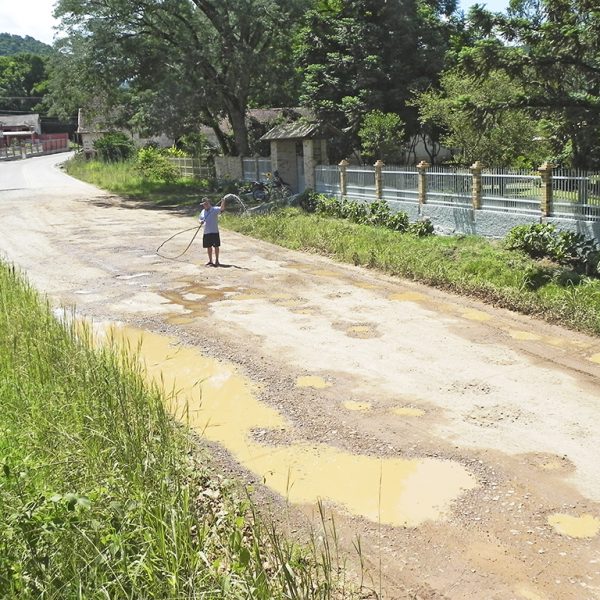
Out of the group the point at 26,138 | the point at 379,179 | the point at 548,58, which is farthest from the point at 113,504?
the point at 26,138

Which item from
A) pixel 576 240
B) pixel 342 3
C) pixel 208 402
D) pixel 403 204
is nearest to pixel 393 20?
pixel 342 3

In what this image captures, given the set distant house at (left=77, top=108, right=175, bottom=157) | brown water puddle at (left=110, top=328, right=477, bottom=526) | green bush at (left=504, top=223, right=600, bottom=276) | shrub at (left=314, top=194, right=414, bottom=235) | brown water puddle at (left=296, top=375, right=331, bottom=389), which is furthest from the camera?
distant house at (left=77, top=108, right=175, bottom=157)

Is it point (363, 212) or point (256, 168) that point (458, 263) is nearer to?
point (363, 212)

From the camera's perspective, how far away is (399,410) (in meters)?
7.20

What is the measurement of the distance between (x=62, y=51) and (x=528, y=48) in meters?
21.9

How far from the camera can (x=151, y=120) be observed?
1089 inches

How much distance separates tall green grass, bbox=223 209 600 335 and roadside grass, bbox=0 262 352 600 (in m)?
6.58

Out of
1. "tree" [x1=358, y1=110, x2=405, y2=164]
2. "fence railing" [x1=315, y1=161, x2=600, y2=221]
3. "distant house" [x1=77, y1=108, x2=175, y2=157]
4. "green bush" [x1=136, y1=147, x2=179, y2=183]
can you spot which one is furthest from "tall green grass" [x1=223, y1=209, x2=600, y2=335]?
"distant house" [x1=77, y1=108, x2=175, y2=157]

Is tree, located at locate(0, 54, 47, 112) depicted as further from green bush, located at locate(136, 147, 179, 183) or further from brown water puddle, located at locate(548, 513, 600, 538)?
brown water puddle, located at locate(548, 513, 600, 538)

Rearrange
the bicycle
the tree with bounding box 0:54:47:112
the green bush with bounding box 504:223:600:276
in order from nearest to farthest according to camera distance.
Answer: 1. the green bush with bounding box 504:223:600:276
2. the bicycle
3. the tree with bounding box 0:54:47:112

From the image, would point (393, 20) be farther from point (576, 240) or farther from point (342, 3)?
point (576, 240)

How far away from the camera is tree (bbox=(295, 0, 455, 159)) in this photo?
22.1 metres

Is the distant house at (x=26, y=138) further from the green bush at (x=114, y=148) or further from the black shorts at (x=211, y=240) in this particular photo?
the black shorts at (x=211, y=240)

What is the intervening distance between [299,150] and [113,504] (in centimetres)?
2231
